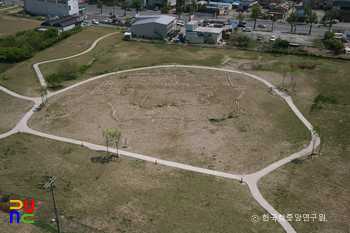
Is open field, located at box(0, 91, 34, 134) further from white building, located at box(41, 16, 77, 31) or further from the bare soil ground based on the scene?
white building, located at box(41, 16, 77, 31)

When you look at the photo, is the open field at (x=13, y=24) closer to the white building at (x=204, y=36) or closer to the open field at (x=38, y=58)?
the open field at (x=38, y=58)

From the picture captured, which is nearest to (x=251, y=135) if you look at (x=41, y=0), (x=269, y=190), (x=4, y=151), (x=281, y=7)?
(x=269, y=190)

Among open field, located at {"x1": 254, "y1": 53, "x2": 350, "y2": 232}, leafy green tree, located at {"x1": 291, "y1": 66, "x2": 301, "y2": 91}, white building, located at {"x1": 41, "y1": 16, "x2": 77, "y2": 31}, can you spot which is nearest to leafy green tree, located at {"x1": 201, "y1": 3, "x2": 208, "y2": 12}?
white building, located at {"x1": 41, "y1": 16, "x2": 77, "y2": 31}

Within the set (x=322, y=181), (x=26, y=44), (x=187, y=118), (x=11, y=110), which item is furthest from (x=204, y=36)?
(x=322, y=181)

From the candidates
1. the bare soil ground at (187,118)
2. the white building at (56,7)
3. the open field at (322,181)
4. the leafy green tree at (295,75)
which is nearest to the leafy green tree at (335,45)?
the leafy green tree at (295,75)

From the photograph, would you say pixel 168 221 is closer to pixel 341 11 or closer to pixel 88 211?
pixel 88 211
